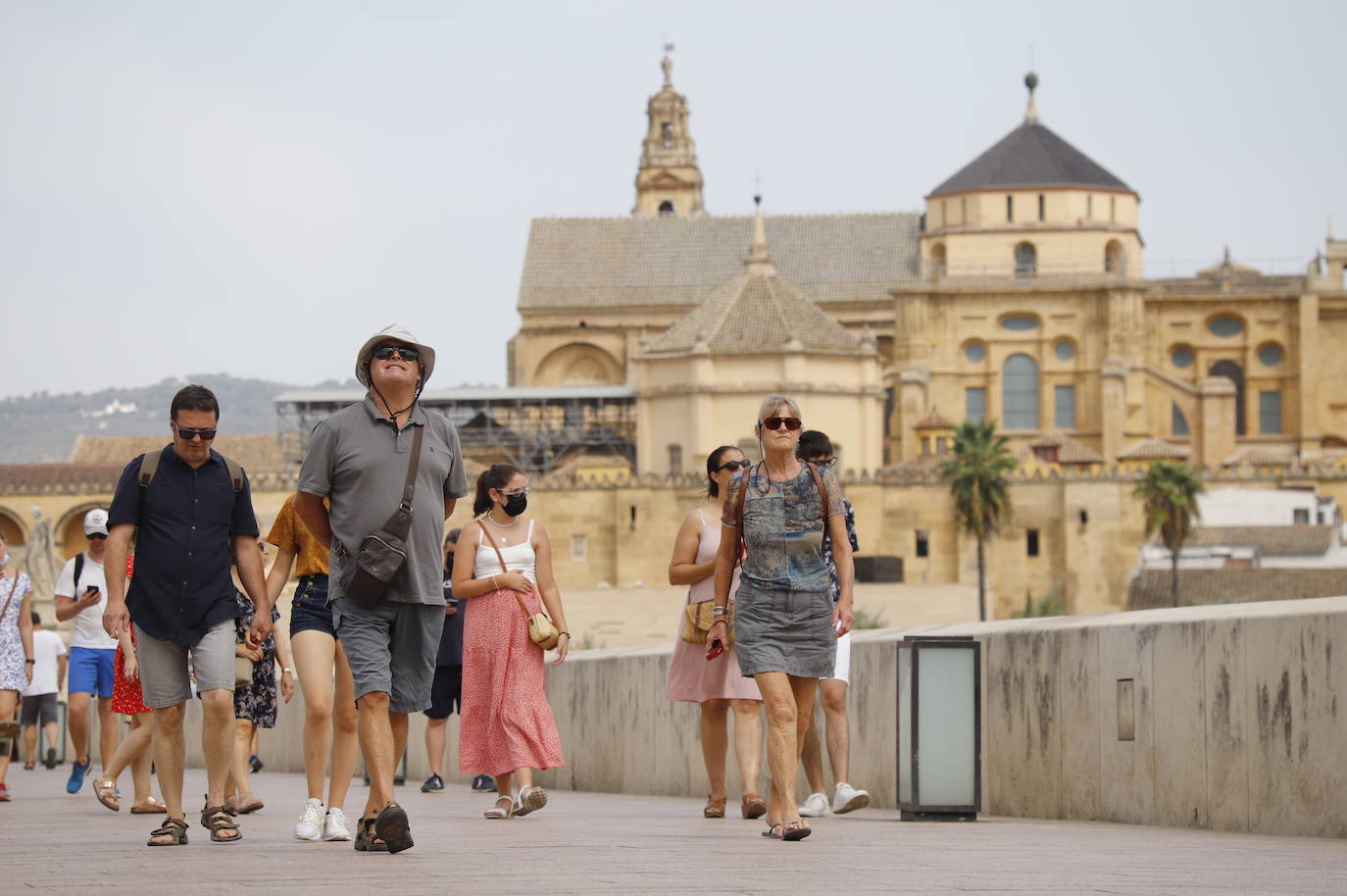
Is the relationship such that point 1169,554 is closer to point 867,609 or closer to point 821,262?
point 867,609

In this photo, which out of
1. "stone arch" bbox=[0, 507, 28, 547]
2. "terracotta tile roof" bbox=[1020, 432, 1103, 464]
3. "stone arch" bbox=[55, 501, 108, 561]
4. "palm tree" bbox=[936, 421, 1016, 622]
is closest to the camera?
"palm tree" bbox=[936, 421, 1016, 622]

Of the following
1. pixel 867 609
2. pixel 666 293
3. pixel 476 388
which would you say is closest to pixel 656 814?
pixel 867 609

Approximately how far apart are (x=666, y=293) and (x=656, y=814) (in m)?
73.8

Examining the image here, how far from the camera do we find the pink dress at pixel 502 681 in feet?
35.3

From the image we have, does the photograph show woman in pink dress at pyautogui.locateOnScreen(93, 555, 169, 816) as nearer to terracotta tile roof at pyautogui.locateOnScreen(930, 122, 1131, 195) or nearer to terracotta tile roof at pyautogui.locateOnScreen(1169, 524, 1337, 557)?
terracotta tile roof at pyautogui.locateOnScreen(1169, 524, 1337, 557)

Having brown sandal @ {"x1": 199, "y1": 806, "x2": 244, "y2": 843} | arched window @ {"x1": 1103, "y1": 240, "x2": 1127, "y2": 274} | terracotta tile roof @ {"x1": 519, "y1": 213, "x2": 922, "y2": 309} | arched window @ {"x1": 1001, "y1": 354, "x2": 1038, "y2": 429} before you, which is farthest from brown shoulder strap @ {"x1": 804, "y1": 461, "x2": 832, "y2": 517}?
terracotta tile roof @ {"x1": 519, "y1": 213, "x2": 922, "y2": 309}

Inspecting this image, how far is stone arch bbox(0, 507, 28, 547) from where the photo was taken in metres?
70.1

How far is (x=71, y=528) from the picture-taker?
232 feet

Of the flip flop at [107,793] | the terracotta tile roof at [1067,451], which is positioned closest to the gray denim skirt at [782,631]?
the flip flop at [107,793]

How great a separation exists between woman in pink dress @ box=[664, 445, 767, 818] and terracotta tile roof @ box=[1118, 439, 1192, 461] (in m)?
64.5

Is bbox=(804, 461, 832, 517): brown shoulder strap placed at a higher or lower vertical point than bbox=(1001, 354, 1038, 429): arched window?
lower

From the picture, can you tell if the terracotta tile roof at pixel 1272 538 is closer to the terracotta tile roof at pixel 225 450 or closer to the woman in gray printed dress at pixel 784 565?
the terracotta tile roof at pixel 225 450

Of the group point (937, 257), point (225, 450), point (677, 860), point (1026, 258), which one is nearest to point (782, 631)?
point (677, 860)

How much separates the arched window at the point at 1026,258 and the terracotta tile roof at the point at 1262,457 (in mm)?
9516
